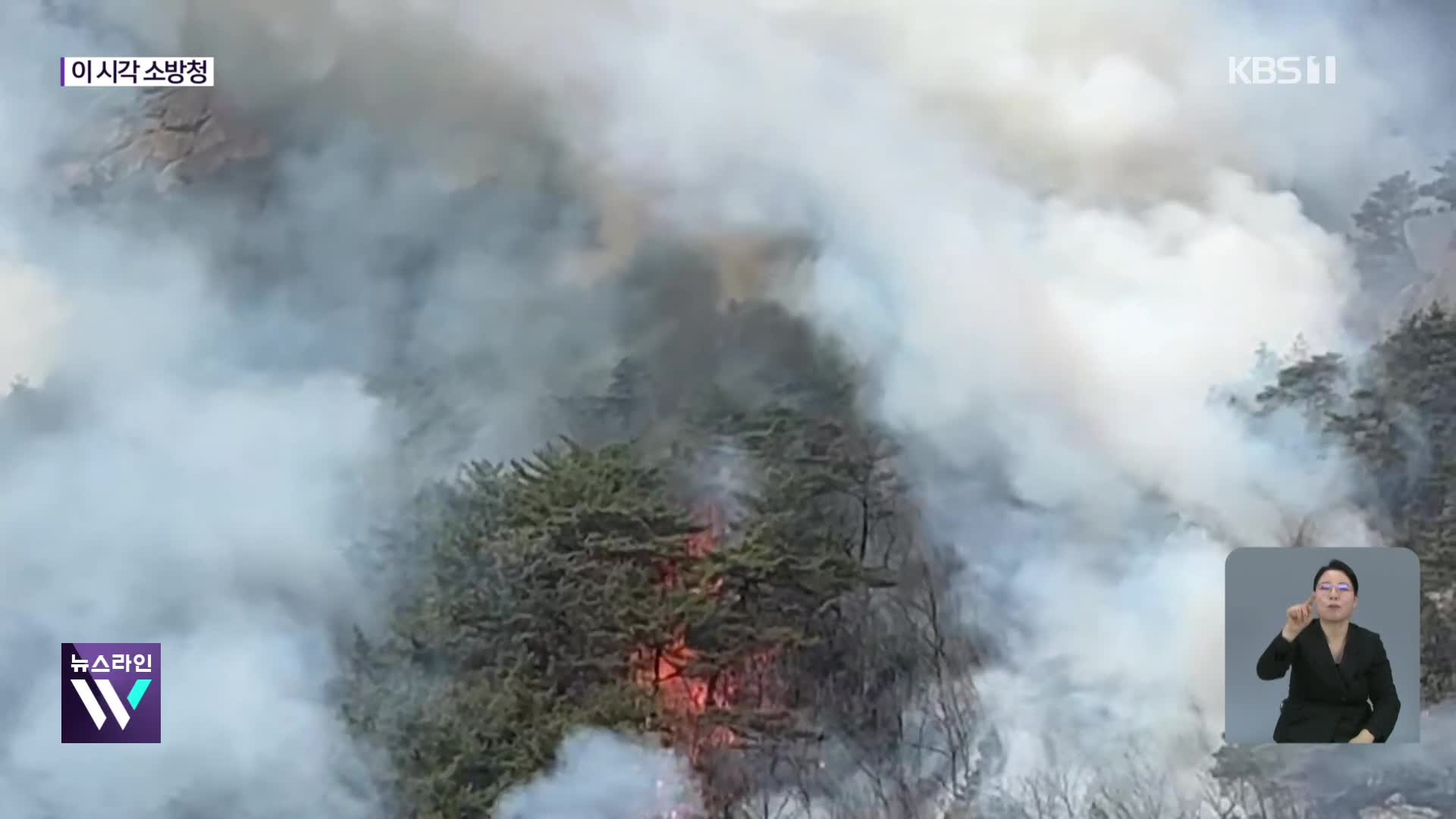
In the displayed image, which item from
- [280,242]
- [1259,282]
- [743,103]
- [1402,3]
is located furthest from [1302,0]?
[280,242]

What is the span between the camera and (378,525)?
358cm

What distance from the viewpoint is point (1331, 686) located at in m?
3.53

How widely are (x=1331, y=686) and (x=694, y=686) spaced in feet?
5.81

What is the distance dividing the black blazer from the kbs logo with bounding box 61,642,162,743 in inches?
122

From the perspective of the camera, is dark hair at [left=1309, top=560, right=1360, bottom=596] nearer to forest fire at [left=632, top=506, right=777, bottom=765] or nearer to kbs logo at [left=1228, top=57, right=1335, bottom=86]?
kbs logo at [left=1228, top=57, right=1335, bottom=86]

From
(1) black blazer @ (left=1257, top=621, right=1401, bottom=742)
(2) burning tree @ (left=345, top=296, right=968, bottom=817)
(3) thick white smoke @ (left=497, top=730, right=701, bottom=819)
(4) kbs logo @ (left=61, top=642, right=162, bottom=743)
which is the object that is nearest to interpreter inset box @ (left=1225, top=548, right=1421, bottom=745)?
(1) black blazer @ (left=1257, top=621, right=1401, bottom=742)

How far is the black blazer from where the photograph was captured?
3510 millimetres

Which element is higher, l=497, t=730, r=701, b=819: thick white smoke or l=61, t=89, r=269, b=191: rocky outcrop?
l=61, t=89, r=269, b=191: rocky outcrop

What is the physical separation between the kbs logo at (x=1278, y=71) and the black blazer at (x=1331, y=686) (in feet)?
5.03

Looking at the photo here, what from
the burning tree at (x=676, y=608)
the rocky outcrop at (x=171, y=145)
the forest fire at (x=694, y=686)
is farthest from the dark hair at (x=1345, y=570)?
the rocky outcrop at (x=171, y=145)

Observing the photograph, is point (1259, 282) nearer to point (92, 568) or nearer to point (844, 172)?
point (844, 172)

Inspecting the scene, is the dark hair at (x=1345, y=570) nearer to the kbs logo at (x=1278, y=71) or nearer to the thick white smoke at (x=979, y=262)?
the thick white smoke at (x=979, y=262)

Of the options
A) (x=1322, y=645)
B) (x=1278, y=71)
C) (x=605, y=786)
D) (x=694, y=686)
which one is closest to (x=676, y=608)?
(x=694, y=686)

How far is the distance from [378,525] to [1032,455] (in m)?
1.85
